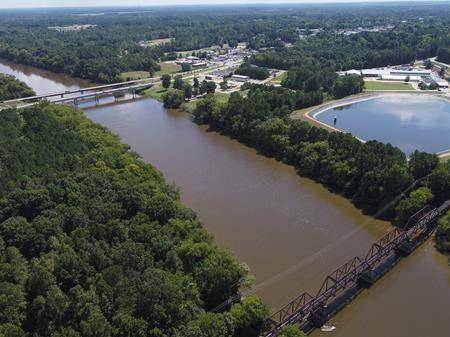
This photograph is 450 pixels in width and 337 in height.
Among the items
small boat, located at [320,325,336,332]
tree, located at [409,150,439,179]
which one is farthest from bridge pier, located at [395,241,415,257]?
small boat, located at [320,325,336,332]

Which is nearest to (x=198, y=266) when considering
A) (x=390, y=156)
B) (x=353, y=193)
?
(x=353, y=193)

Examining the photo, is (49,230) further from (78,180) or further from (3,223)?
(78,180)

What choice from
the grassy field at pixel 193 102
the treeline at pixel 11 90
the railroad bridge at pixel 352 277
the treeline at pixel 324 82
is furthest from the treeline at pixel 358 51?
the railroad bridge at pixel 352 277

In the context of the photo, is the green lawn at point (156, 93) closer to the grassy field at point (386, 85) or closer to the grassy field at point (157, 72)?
the grassy field at point (157, 72)

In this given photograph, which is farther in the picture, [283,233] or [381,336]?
[283,233]

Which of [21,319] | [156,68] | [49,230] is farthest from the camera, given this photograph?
[156,68]

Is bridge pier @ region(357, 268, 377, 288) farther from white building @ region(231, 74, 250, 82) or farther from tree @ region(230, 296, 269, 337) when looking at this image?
white building @ region(231, 74, 250, 82)

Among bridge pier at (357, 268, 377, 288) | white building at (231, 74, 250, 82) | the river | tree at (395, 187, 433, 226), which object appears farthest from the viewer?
white building at (231, 74, 250, 82)
